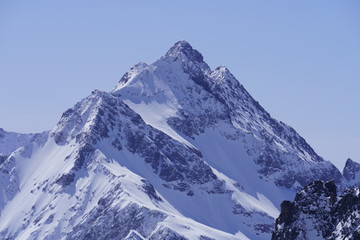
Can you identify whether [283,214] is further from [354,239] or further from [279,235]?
[354,239]

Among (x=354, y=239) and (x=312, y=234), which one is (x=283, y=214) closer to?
(x=312, y=234)

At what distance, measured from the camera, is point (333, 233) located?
97.0 metres

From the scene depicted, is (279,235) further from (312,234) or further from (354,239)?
(354,239)

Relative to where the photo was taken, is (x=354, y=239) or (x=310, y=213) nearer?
(x=354, y=239)

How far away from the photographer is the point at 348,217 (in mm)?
96438

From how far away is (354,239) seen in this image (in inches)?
3649

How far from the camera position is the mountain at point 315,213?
98250 mm

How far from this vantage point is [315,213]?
102688 millimetres

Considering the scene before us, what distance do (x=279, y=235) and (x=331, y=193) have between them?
664cm

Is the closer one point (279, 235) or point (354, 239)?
point (354, 239)

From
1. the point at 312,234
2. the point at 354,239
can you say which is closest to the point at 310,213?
the point at 312,234

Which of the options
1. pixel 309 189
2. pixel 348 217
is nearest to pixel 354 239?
pixel 348 217

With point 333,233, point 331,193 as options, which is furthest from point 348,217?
point 331,193

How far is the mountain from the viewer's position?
98.2m
